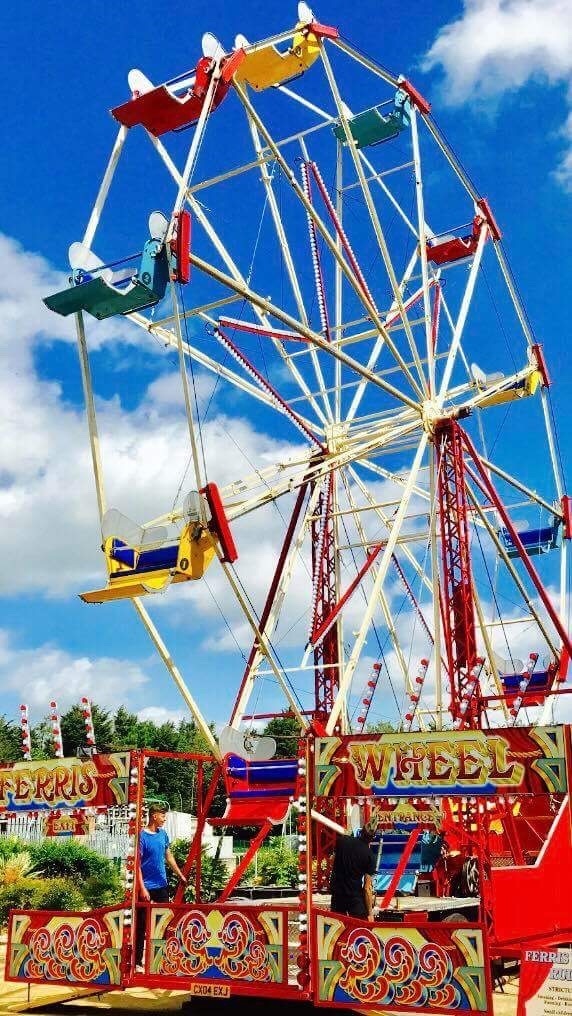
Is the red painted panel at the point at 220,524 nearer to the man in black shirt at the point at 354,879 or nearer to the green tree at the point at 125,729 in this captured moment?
the man in black shirt at the point at 354,879

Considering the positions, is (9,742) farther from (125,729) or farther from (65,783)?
(65,783)

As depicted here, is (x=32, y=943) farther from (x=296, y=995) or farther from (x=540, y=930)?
(x=540, y=930)

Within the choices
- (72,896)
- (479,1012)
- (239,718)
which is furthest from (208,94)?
(72,896)

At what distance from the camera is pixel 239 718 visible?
19062mm

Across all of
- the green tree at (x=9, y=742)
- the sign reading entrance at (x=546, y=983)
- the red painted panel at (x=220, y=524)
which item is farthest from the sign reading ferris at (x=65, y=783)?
the green tree at (x=9, y=742)

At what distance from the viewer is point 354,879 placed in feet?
34.5

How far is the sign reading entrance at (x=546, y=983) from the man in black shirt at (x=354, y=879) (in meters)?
2.40

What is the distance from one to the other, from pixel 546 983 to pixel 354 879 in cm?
275

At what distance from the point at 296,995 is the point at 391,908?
284 cm

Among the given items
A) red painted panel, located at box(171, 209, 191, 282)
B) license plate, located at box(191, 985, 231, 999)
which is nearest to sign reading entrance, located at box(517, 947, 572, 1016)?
license plate, located at box(191, 985, 231, 999)

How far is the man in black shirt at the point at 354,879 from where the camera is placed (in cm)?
1038

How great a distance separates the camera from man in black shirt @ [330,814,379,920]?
34.1ft

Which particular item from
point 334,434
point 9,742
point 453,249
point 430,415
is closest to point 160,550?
point 430,415

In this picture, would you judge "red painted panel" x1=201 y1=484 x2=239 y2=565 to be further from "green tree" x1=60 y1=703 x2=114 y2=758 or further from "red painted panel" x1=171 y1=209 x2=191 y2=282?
"green tree" x1=60 y1=703 x2=114 y2=758
